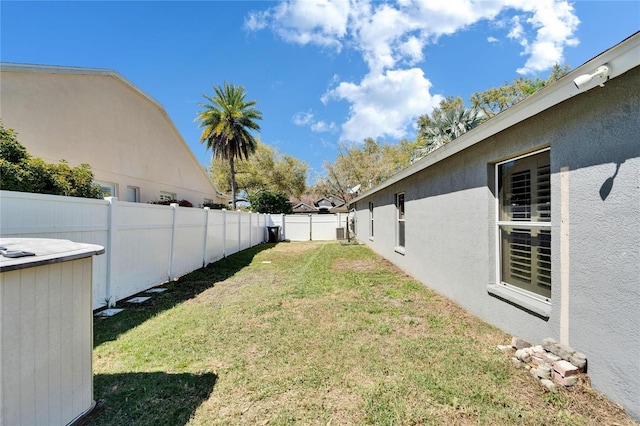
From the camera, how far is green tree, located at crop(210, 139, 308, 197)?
3388 centimetres

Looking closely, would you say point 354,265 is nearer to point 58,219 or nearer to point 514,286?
point 514,286

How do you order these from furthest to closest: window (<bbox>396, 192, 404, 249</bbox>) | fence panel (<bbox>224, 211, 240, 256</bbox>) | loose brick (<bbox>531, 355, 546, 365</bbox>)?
fence panel (<bbox>224, 211, 240, 256</bbox>) < window (<bbox>396, 192, 404, 249</bbox>) < loose brick (<bbox>531, 355, 546, 365</bbox>)

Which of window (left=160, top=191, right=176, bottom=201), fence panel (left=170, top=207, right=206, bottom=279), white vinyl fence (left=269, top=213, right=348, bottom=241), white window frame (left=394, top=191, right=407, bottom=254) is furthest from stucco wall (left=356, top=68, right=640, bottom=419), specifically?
white vinyl fence (left=269, top=213, right=348, bottom=241)

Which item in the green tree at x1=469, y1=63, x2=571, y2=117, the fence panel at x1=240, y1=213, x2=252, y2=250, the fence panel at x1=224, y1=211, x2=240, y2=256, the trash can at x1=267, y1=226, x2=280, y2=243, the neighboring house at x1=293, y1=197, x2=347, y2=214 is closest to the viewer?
the fence panel at x1=224, y1=211, x2=240, y2=256

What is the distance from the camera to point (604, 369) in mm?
2344

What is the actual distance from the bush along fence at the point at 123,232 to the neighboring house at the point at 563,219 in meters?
6.02

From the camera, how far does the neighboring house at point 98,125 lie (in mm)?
8492

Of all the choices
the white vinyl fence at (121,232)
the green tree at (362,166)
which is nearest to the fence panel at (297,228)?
the white vinyl fence at (121,232)

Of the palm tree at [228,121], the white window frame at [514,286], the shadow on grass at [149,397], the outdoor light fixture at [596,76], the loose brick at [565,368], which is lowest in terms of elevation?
the shadow on grass at [149,397]

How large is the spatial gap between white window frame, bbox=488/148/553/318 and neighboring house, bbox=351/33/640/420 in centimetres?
1

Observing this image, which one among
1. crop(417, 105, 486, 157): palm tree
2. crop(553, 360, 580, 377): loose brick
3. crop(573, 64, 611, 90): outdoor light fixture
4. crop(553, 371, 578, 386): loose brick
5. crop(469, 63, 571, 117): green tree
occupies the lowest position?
crop(553, 371, 578, 386): loose brick

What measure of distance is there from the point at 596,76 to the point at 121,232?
677cm

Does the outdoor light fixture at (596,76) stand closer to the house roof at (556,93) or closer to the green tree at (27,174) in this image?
the house roof at (556,93)

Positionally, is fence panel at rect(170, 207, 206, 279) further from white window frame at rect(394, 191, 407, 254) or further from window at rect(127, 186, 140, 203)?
white window frame at rect(394, 191, 407, 254)
